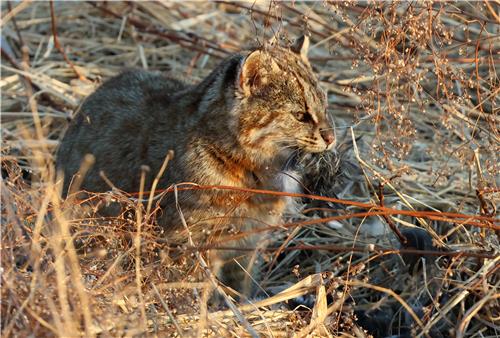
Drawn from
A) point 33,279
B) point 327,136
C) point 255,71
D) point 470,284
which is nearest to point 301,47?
point 255,71

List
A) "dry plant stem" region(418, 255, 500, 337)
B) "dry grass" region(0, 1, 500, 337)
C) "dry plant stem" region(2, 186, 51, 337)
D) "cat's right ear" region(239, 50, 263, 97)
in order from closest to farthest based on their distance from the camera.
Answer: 1. "dry plant stem" region(2, 186, 51, 337)
2. "dry grass" region(0, 1, 500, 337)
3. "dry plant stem" region(418, 255, 500, 337)
4. "cat's right ear" region(239, 50, 263, 97)

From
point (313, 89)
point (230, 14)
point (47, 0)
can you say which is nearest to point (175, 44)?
point (230, 14)

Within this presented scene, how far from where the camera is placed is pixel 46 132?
541 cm

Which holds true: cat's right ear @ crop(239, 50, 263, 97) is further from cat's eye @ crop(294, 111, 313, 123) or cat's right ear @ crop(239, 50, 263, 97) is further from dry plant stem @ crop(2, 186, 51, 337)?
dry plant stem @ crop(2, 186, 51, 337)

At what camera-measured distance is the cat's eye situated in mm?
3727

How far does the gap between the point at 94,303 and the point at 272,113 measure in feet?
4.72

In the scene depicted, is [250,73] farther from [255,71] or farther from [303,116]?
[303,116]

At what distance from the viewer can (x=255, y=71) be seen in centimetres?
370

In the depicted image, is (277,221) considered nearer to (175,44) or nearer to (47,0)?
(175,44)

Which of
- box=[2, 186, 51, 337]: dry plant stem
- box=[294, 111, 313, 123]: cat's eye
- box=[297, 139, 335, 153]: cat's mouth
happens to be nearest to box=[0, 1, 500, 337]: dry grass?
box=[2, 186, 51, 337]: dry plant stem

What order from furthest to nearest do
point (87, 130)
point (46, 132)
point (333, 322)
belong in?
point (46, 132)
point (87, 130)
point (333, 322)

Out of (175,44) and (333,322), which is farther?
(175,44)

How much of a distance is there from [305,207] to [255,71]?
88 cm

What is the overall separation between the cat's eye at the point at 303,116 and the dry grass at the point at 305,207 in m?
0.23
